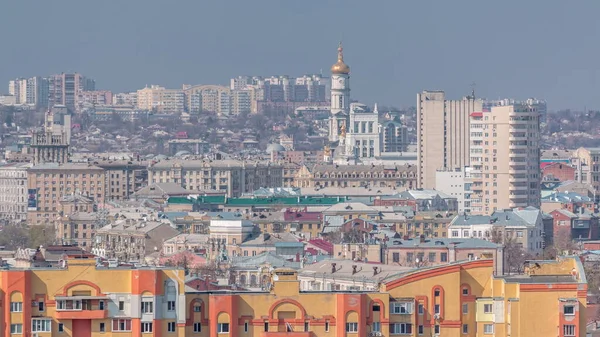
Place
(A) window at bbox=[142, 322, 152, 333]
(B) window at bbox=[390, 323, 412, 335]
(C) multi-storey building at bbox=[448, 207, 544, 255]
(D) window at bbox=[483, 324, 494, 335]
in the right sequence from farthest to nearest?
1. (C) multi-storey building at bbox=[448, 207, 544, 255]
2. (D) window at bbox=[483, 324, 494, 335]
3. (B) window at bbox=[390, 323, 412, 335]
4. (A) window at bbox=[142, 322, 152, 333]

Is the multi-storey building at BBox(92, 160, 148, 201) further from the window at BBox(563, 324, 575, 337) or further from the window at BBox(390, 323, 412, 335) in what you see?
the window at BBox(563, 324, 575, 337)

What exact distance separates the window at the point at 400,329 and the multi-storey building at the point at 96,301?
2724 mm

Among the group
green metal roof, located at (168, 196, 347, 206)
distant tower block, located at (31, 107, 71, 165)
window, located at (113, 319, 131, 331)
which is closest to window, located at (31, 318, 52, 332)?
window, located at (113, 319, 131, 331)

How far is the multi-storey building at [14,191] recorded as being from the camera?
113m

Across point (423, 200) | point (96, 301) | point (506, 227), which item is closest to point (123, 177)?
point (423, 200)

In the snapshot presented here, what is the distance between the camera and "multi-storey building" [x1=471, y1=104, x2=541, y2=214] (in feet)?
305

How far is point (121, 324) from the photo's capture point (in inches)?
1385

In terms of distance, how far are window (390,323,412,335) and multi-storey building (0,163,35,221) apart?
75365 mm

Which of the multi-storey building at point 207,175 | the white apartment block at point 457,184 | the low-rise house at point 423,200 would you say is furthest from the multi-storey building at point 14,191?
the low-rise house at point 423,200

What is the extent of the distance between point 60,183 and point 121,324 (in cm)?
7579

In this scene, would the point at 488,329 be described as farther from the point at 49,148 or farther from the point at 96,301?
the point at 49,148

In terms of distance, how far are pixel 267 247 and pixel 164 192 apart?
1362 inches

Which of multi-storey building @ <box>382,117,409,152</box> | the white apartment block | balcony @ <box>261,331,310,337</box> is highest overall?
multi-storey building @ <box>382,117,409,152</box>

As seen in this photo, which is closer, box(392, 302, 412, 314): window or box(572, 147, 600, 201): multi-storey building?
box(392, 302, 412, 314): window
